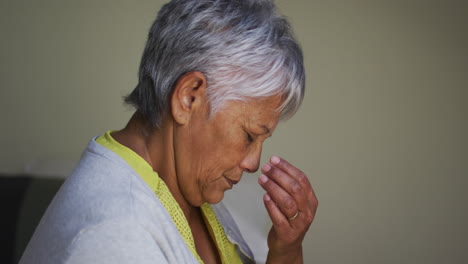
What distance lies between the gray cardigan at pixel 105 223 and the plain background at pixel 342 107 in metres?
1.05

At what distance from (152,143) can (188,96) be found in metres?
0.13

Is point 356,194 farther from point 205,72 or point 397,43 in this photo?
point 205,72

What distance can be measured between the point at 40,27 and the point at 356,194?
→ 1.50 metres

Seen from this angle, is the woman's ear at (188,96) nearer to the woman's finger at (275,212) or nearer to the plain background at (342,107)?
the woman's finger at (275,212)

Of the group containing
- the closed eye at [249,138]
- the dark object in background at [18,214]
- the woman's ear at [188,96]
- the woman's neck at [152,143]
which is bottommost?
the dark object in background at [18,214]

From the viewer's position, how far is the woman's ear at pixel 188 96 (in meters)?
0.94

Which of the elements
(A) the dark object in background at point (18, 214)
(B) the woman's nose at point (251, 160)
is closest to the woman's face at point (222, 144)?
(B) the woman's nose at point (251, 160)

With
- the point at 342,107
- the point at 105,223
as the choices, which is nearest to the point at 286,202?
the point at 105,223

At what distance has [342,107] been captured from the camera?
2275 mm

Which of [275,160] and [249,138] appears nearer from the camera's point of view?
[249,138]

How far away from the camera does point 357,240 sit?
7.79 ft

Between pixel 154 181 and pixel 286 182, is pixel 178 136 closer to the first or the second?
pixel 154 181

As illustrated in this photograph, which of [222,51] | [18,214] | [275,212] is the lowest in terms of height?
[18,214]

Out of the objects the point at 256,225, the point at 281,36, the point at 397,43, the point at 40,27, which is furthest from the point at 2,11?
the point at 397,43
